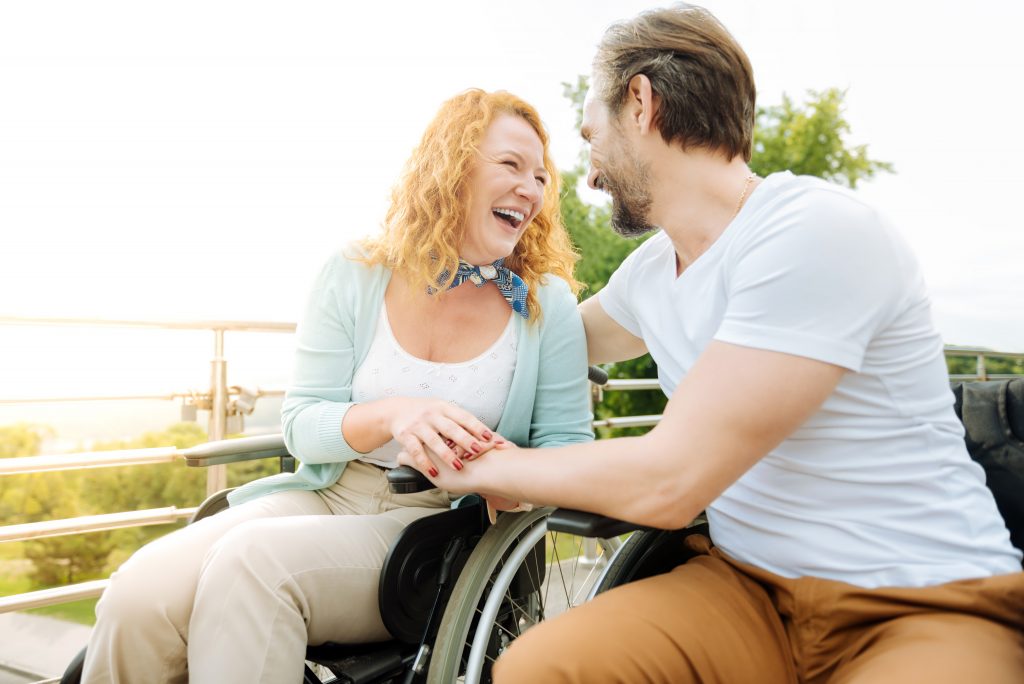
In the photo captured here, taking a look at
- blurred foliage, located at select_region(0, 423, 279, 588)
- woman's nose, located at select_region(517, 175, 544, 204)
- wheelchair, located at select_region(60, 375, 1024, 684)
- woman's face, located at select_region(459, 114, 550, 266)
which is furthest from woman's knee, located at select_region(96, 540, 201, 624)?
blurred foliage, located at select_region(0, 423, 279, 588)

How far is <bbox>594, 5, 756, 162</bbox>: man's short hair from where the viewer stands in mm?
1203

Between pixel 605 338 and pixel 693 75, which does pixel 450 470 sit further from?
pixel 693 75

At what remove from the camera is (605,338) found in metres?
1.63

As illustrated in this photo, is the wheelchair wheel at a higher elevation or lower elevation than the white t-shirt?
lower

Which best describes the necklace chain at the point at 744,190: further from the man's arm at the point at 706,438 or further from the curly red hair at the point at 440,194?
the curly red hair at the point at 440,194

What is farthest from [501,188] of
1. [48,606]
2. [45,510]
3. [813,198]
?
[45,510]

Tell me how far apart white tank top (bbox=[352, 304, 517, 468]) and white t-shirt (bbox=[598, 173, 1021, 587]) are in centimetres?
60

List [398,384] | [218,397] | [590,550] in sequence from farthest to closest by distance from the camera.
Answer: [590,550]
[218,397]
[398,384]

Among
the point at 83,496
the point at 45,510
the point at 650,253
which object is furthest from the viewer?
the point at 83,496

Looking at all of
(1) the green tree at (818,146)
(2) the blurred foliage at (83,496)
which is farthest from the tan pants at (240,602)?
(1) the green tree at (818,146)

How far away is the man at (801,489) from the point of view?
2.97ft

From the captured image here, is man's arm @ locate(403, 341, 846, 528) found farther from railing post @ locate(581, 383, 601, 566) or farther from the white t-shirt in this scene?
railing post @ locate(581, 383, 601, 566)

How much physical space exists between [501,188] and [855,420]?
88 cm

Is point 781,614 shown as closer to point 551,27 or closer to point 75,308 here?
point 75,308
